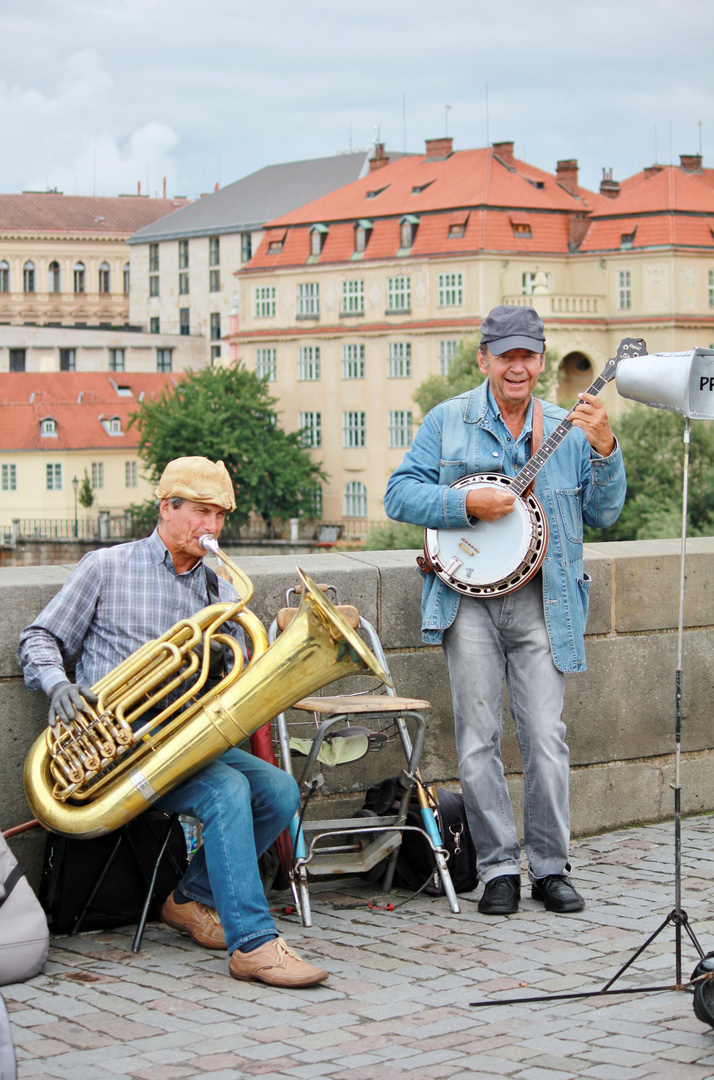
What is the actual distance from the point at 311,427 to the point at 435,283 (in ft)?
35.5

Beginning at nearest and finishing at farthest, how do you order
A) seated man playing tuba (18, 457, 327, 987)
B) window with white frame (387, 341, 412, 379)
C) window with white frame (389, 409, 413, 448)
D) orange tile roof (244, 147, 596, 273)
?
seated man playing tuba (18, 457, 327, 987) < orange tile roof (244, 147, 596, 273) < window with white frame (387, 341, 412, 379) < window with white frame (389, 409, 413, 448)

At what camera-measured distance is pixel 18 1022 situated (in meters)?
4.48

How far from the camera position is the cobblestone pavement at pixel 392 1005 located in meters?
4.13

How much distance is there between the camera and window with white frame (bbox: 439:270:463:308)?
74562mm

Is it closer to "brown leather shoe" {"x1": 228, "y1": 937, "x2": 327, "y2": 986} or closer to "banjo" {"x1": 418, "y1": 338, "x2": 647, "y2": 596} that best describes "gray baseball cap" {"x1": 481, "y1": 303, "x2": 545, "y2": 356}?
"banjo" {"x1": 418, "y1": 338, "x2": 647, "y2": 596}

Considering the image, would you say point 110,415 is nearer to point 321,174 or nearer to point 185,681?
point 321,174

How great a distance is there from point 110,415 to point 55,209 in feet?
131

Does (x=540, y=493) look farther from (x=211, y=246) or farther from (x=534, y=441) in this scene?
(x=211, y=246)

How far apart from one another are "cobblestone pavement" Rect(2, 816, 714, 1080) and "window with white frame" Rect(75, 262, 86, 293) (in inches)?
4607

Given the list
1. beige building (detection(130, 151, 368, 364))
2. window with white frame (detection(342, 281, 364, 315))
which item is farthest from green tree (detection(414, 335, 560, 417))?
beige building (detection(130, 151, 368, 364))

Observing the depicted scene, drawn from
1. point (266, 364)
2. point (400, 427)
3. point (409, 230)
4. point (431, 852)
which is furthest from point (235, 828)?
point (266, 364)

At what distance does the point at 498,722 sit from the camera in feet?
18.8

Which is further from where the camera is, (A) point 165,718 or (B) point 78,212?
(B) point 78,212

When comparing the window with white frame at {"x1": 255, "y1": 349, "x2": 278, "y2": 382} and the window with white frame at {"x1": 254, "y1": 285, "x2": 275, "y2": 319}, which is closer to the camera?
the window with white frame at {"x1": 254, "y1": 285, "x2": 275, "y2": 319}
